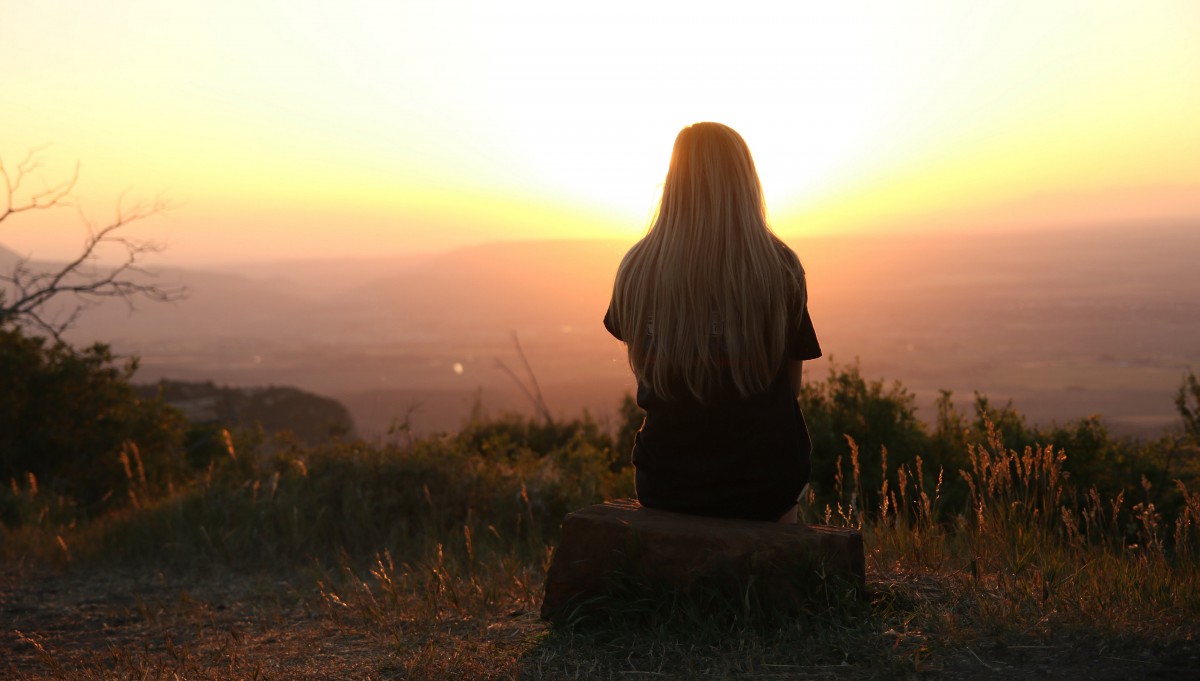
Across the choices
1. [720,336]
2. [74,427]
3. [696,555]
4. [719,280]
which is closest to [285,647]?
[696,555]

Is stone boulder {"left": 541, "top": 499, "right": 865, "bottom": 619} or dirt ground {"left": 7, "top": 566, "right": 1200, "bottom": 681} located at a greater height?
stone boulder {"left": 541, "top": 499, "right": 865, "bottom": 619}

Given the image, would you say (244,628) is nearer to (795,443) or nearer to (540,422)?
(795,443)

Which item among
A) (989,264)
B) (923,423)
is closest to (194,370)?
(989,264)

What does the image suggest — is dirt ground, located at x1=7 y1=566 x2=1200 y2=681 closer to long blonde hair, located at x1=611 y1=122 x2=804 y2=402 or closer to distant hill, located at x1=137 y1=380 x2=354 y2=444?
long blonde hair, located at x1=611 y1=122 x2=804 y2=402

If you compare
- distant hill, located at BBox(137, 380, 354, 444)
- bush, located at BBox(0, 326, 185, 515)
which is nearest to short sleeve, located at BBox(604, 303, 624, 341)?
bush, located at BBox(0, 326, 185, 515)

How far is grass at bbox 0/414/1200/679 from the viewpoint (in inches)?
126

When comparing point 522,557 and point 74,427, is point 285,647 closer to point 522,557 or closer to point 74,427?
point 522,557

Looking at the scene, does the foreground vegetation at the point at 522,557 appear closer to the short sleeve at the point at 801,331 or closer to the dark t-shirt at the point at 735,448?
the dark t-shirt at the point at 735,448

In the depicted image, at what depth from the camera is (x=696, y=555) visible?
3.52m

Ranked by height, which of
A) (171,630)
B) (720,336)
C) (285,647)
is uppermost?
(720,336)

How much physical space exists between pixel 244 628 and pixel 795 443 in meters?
3.21

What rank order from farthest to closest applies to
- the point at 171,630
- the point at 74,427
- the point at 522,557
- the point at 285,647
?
the point at 74,427 < the point at 522,557 < the point at 171,630 < the point at 285,647

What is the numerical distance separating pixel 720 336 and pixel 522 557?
311 centimetres

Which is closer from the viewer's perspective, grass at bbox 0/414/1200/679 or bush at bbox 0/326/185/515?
grass at bbox 0/414/1200/679
